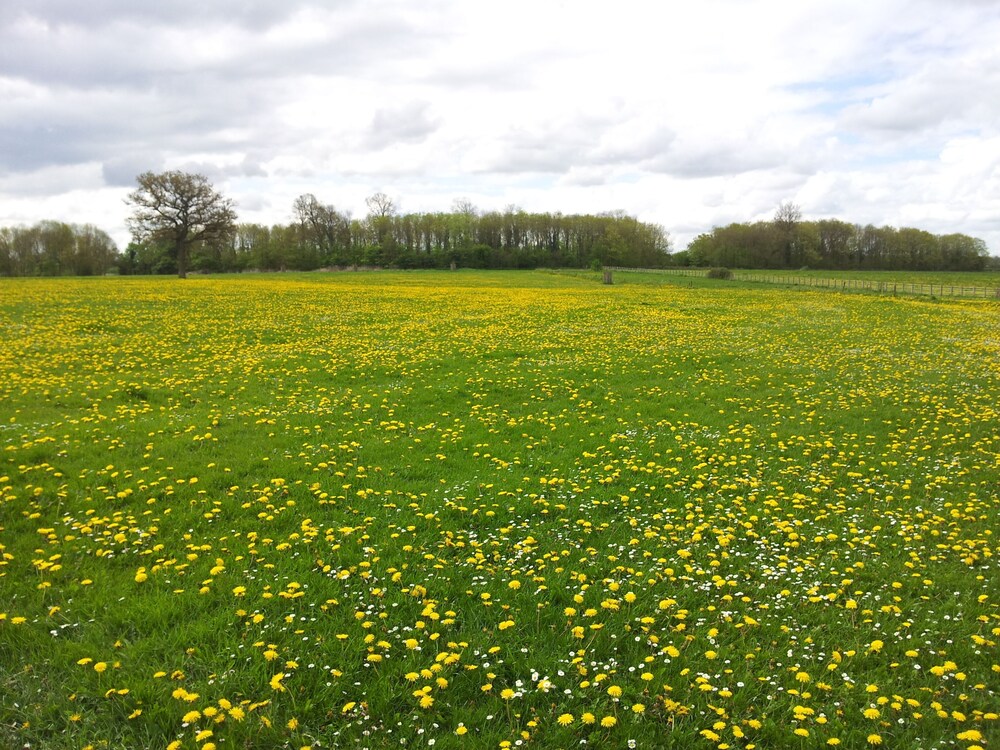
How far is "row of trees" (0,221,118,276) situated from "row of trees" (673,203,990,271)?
10979 centimetres

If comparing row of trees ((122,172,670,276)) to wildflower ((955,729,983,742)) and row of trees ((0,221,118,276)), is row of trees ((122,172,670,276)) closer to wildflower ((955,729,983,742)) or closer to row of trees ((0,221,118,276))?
row of trees ((0,221,118,276))

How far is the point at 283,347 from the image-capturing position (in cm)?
2103

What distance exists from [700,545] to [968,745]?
3.10 metres

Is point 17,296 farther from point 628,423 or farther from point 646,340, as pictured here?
point 628,423

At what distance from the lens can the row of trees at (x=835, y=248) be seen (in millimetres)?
115250

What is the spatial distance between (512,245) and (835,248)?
7016 cm

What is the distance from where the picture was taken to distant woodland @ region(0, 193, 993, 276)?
89750 mm

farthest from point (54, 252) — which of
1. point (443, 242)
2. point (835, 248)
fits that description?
point (835, 248)

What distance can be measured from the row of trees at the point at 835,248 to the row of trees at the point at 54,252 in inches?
4322

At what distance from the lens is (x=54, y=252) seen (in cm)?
8588

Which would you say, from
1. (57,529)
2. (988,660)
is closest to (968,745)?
(988,660)

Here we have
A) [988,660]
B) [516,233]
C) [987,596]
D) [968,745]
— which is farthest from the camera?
[516,233]

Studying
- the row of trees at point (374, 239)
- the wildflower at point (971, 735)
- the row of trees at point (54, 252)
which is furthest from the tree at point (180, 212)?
the wildflower at point (971, 735)

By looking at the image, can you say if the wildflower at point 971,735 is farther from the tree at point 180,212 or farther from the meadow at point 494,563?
the tree at point 180,212
